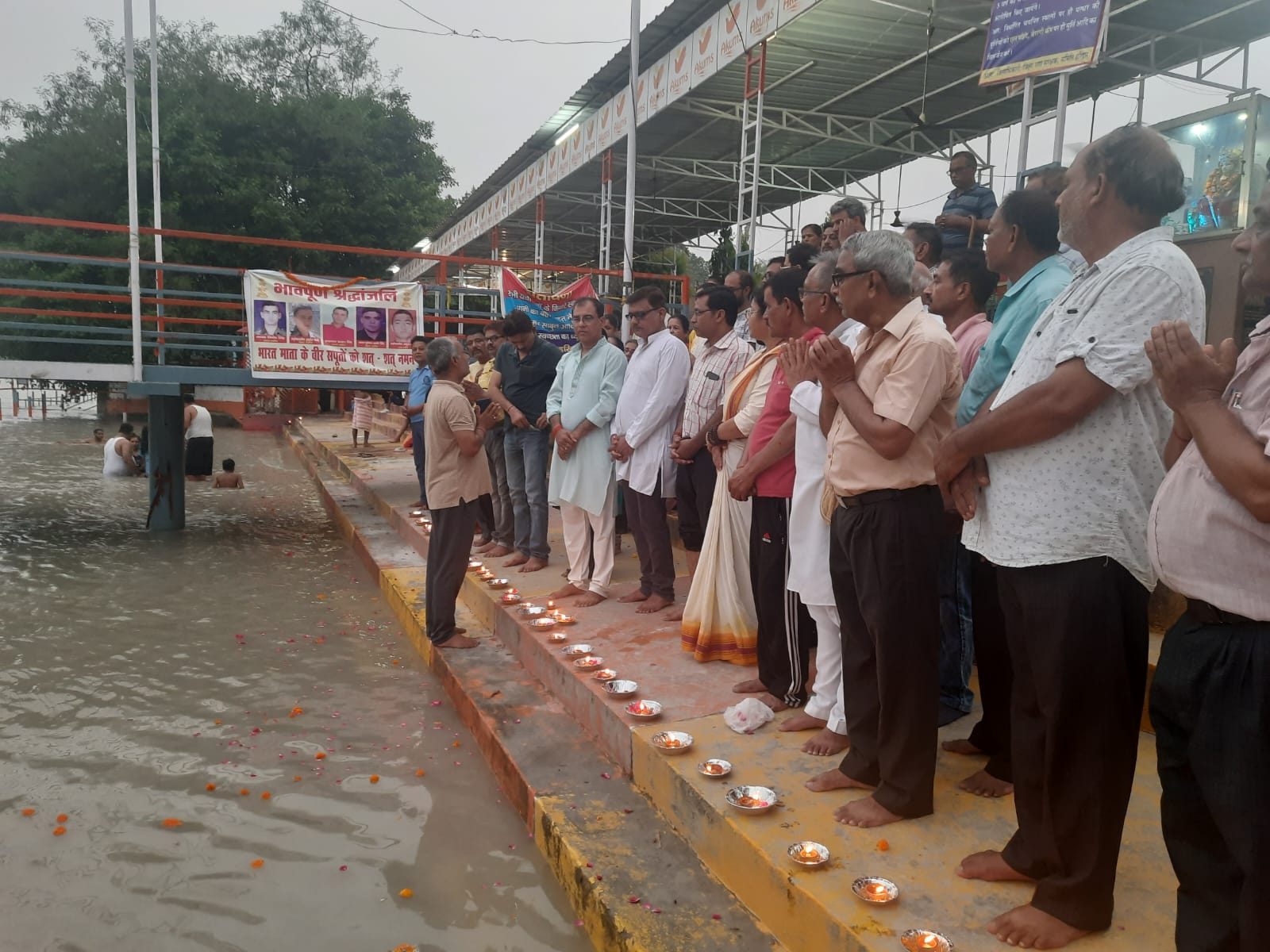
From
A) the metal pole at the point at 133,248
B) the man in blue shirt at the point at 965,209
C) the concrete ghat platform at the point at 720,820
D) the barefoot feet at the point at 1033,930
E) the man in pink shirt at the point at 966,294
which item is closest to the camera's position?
the barefoot feet at the point at 1033,930

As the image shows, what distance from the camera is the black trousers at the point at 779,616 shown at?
3549mm

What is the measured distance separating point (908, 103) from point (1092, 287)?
39.3ft

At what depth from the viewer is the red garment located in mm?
3627

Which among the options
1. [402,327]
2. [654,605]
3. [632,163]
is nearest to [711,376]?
[654,605]

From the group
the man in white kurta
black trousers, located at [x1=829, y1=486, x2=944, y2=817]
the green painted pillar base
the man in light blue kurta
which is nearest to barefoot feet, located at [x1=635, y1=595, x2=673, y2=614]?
the man in light blue kurta

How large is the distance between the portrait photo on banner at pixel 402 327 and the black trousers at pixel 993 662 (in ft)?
24.1

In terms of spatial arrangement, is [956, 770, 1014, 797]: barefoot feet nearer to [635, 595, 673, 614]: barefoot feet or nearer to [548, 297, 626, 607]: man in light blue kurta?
[635, 595, 673, 614]: barefoot feet

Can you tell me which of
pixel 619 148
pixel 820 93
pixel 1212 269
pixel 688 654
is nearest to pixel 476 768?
pixel 688 654

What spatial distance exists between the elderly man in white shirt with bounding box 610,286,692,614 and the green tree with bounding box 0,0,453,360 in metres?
16.0

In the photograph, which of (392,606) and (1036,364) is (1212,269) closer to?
(1036,364)

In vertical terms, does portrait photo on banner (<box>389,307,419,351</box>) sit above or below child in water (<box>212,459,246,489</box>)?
above

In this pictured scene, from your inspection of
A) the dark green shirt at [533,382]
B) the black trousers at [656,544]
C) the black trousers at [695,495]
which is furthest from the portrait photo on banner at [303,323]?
the black trousers at [695,495]

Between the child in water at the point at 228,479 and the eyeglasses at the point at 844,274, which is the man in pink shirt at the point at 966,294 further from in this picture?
the child in water at the point at 228,479

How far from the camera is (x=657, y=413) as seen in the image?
5.11m
